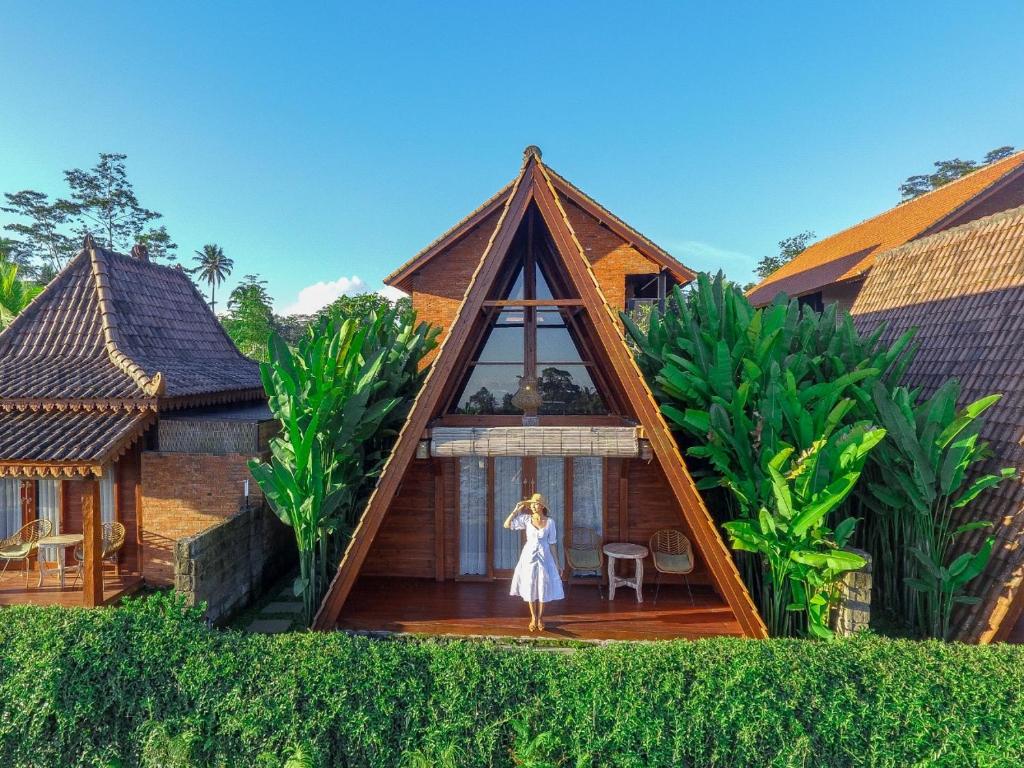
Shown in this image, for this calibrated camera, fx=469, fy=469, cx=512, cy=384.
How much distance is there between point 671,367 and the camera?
21.3 ft

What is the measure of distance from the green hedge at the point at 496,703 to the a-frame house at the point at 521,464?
1709 mm

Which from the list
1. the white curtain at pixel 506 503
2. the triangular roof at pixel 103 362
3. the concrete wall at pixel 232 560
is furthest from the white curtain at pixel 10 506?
the white curtain at pixel 506 503

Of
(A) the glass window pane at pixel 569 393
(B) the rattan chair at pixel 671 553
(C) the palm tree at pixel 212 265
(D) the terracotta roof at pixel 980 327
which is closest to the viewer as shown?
(D) the terracotta roof at pixel 980 327

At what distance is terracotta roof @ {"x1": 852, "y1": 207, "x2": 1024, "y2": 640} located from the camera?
559 cm

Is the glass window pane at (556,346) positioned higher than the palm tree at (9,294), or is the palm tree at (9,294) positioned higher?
the palm tree at (9,294)

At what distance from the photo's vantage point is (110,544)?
8156mm

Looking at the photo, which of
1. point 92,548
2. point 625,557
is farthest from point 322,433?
point 625,557

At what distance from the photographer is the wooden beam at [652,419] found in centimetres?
559

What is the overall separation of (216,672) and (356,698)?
54.0 inches

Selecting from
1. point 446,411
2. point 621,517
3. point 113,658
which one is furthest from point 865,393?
point 113,658

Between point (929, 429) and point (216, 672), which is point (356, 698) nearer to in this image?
point (216, 672)

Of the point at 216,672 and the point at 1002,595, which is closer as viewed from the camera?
the point at 216,672

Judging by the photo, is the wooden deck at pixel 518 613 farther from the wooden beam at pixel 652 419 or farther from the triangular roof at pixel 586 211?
the triangular roof at pixel 586 211

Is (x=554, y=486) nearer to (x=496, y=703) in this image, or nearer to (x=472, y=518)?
(x=472, y=518)
